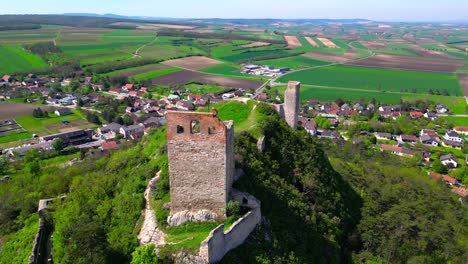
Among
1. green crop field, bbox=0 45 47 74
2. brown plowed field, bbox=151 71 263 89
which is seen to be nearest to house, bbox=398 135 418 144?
brown plowed field, bbox=151 71 263 89

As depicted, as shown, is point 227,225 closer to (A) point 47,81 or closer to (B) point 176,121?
(B) point 176,121

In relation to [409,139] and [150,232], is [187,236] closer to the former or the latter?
[150,232]

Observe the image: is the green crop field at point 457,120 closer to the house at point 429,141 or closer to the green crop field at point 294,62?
the house at point 429,141

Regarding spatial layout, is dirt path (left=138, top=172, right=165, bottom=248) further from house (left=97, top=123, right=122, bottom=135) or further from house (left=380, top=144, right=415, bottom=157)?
house (left=380, top=144, right=415, bottom=157)

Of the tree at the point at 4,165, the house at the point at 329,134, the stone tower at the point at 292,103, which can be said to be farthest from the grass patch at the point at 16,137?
the house at the point at 329,134

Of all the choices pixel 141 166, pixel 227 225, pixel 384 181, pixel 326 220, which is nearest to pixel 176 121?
pixel 227 225

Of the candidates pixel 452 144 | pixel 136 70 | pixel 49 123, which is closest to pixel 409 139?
pixel 452 144
